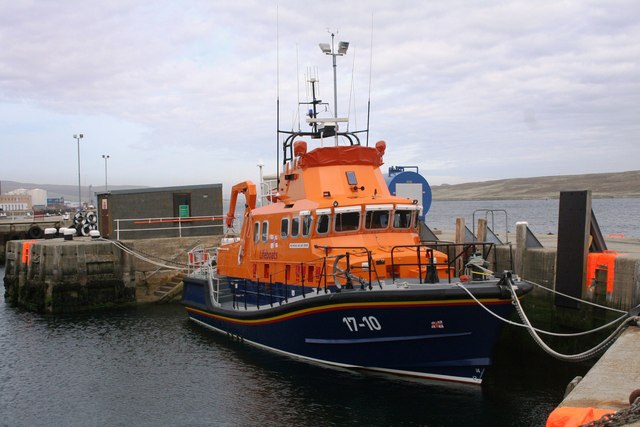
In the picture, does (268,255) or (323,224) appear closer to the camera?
(323,224)

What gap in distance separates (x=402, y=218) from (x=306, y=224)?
1.92 meters

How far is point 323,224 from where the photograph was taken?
11.2 meters

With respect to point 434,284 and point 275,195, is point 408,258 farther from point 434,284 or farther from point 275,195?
point 275,195

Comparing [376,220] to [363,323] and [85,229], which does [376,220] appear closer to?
[363,323]

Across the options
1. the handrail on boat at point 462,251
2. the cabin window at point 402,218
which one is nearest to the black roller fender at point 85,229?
the handrail on boat at point 462,251

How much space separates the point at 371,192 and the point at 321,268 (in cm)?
216

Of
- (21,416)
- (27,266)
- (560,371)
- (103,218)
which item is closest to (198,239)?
(103,218)

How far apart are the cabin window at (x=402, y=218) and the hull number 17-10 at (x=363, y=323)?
8.13ft

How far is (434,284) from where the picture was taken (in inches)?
380

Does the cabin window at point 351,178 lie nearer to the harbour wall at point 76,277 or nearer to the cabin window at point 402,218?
the cabin window at point 402,218

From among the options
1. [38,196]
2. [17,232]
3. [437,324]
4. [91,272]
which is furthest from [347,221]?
[38,196]

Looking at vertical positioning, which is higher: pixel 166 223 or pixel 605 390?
pixel 166 223

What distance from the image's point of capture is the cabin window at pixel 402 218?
11688mm

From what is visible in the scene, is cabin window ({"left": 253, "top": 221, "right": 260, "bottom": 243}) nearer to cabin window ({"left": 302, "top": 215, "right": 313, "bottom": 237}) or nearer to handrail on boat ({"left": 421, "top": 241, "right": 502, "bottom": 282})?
cabin window ({"left": 302, "top": 215, "right": 313, "bottom": 237})
